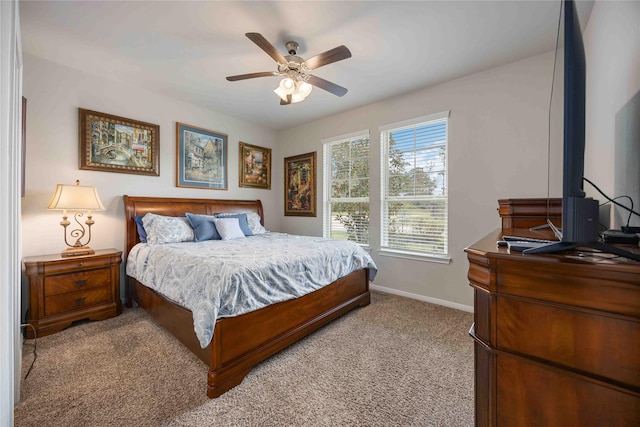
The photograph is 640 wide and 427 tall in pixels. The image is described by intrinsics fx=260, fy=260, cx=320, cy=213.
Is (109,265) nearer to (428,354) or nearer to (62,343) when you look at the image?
(62,343)

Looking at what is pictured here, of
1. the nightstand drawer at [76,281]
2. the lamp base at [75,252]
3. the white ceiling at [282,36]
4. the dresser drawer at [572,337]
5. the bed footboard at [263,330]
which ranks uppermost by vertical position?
the white ceiling at [282,36]

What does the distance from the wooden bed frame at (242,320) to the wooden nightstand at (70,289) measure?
0.97ft

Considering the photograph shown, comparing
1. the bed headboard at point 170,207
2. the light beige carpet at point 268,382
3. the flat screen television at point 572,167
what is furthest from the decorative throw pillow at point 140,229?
the flat screen television at point 572,167

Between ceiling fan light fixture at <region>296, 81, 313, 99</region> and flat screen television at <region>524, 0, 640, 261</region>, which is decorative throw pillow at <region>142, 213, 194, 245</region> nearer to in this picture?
ceiling fan light fixture at <region>296, 81, 313, 99</region>

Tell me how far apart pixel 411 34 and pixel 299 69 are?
1.02m

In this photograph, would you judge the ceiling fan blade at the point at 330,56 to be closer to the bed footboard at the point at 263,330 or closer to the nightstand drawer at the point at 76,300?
the bed footboard at the point at 263,330

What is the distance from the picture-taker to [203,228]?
10.9 ft

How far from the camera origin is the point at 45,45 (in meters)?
2.47

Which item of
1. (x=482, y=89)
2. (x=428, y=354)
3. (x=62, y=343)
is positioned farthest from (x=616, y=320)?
(x=62, y=343)

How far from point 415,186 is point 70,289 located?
3949 millimetres

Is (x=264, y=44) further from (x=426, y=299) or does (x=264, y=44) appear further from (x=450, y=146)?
(x=426, y=299)

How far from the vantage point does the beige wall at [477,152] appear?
260cm

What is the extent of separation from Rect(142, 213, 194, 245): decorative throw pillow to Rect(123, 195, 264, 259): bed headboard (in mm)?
178

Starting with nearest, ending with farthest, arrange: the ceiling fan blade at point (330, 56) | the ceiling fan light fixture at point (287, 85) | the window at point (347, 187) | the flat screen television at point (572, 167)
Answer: the flat screen television at point (572, 167) < the ceiling fan blade at point (330, 56) < the ceiling fan light fixture at point (287, 85) < the window at point (347, 187)
